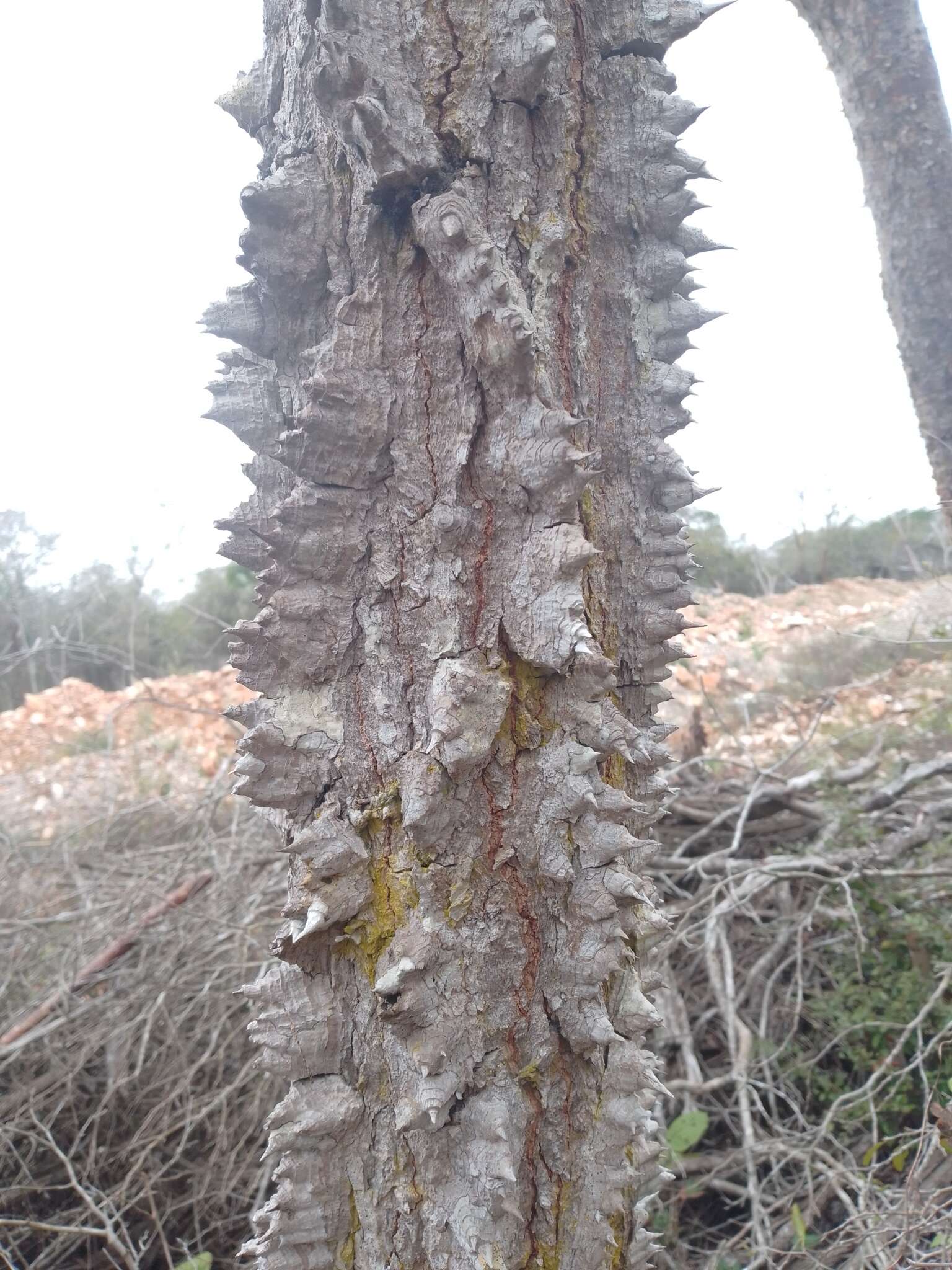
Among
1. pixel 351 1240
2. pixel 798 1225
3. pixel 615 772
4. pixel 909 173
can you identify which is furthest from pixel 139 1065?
pixel 909 173

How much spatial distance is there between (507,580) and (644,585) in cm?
23

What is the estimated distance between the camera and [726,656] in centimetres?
750

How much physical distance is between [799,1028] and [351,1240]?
6.34 feet

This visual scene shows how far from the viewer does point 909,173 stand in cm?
278

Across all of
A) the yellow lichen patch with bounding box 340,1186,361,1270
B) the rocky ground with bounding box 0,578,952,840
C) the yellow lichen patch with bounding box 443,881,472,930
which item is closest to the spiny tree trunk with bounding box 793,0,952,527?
the rocky ground with bounding box 0,578,952,840

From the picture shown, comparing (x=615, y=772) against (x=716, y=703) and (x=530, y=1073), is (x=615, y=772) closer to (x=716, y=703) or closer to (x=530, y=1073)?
(x=530, y=1073)

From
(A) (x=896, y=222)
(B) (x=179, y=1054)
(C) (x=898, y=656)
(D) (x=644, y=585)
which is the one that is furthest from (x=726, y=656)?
(D) (x=644, y=585)

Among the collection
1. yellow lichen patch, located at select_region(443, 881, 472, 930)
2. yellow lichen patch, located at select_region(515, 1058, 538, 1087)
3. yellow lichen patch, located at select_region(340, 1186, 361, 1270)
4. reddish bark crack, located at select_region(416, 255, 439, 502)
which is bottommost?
yellow lichen patch, located at select_region(340, 1186, 361, 1270)

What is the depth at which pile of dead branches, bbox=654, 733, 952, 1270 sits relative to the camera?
1694 millimetres

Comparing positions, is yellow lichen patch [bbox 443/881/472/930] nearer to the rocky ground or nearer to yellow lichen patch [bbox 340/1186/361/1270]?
yellow lichen patch [bbox 340/1186/361/1270]

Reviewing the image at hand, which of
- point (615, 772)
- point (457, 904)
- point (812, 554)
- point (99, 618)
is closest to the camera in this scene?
point (457, 904)

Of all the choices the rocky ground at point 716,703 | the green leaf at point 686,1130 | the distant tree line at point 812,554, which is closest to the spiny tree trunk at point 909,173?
the rocky ground at point 716,703

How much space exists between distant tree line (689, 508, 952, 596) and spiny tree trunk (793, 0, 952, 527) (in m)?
7.74

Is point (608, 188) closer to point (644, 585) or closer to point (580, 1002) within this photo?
point (644, 585)
